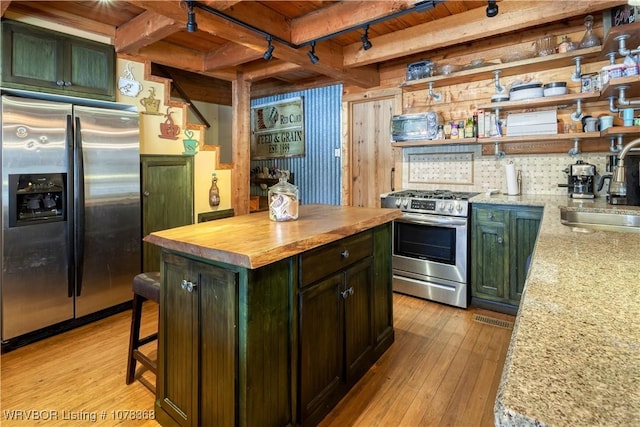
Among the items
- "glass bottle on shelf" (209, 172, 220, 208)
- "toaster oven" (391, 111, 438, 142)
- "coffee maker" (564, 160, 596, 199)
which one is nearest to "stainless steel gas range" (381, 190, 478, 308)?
"toaster oven" (391, 111, 438, 142)

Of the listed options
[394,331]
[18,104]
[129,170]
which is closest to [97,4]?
[18,104]

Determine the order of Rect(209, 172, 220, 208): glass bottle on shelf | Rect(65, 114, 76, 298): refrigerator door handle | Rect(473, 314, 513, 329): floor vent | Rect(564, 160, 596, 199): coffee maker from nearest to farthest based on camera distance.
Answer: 1. Rect(65, 114, 76, 298): refrigerator door handle
2. Rect(473, 314, 513, 329): floor vent
3. Rect(564, 160, 596, 199): coffee maker
4. Rect(209, 172, 220, 208): glass bottle on shelf

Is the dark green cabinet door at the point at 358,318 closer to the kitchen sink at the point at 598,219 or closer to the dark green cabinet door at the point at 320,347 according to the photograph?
the dark green cabinet door at the point at 320,347

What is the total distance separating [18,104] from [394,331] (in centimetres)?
319

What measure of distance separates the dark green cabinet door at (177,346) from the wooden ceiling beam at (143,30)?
1.91 m

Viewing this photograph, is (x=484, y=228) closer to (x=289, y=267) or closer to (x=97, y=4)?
(x=289, y=267)

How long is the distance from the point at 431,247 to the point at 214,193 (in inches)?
97.9

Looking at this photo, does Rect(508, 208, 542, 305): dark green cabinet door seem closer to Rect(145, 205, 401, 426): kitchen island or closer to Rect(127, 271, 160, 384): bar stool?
Rect(145, 205, 401, 426): kitchen island

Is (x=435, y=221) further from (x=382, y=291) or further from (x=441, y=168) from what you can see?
(x=382, y=291)

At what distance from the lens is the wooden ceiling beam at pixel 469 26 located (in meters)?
2.52

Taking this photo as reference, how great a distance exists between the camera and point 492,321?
2969 mm

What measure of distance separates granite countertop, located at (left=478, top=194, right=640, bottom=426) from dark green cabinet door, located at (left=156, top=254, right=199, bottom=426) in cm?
127

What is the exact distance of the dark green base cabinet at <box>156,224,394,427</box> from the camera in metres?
1.39

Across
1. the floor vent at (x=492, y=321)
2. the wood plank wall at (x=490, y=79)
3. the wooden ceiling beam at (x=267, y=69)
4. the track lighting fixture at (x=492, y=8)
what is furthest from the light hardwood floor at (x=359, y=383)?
the wooden ceiling beam at (x=267, y=69)
